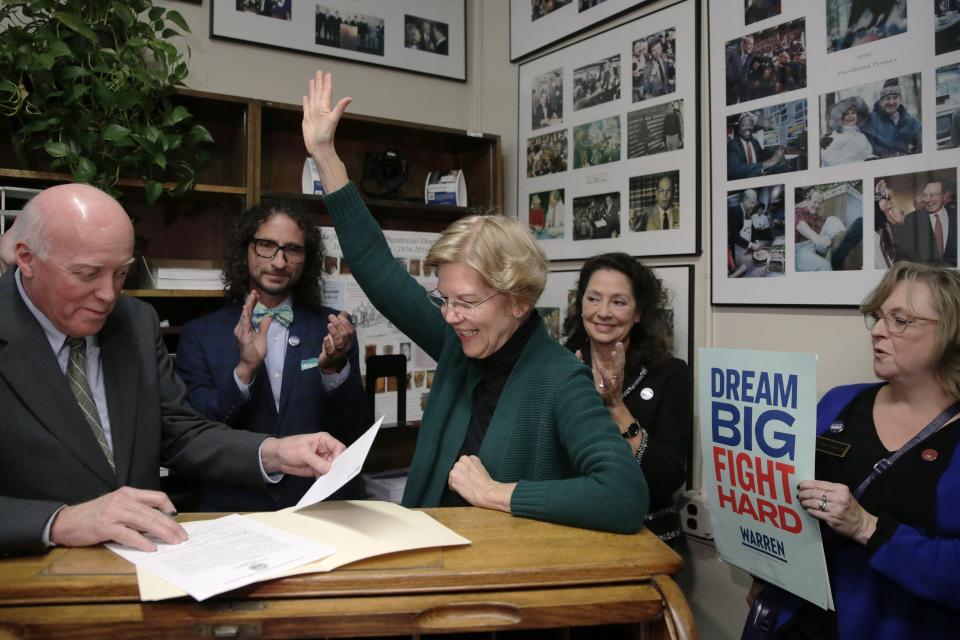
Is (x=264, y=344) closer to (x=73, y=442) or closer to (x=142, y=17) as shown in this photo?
(x=73, y=442)

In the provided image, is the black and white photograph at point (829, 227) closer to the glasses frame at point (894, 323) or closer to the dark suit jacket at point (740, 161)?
the dark suit jacket at point (740, 161)

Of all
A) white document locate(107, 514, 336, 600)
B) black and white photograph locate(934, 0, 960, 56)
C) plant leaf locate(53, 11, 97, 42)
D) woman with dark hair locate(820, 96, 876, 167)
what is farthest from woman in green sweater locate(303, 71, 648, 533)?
black and white photograph locate(934, 0, 960, 56)

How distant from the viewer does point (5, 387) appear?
1.30 meters

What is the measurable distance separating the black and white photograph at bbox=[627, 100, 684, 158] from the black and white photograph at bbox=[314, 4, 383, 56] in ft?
4.71

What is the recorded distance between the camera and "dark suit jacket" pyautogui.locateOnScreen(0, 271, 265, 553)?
1311mm

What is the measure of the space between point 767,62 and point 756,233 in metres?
0.62

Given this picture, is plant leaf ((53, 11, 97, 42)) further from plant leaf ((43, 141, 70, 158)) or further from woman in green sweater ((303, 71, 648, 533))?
woman in green sweater ((303, 71, 648, 533))

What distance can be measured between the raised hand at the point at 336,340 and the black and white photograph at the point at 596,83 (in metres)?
1.67

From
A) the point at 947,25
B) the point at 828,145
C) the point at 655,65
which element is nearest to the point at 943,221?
the point at 828,145

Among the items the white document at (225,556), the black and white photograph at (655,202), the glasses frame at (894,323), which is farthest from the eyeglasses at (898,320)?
the white document at (225,556)

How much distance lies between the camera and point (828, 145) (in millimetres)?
2348

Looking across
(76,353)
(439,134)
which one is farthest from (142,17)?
(76,353)

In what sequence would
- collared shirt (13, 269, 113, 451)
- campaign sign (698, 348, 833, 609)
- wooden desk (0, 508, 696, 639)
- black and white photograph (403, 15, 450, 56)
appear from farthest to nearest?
black and white photograph (403, 15, 450, 56)
campaign sign (698, 348, 833, 609)
collared shirt (13, 269, 113, 451)
wooden desk (0, 508, 696, 639)

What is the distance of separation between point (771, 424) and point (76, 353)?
5.03 feet
